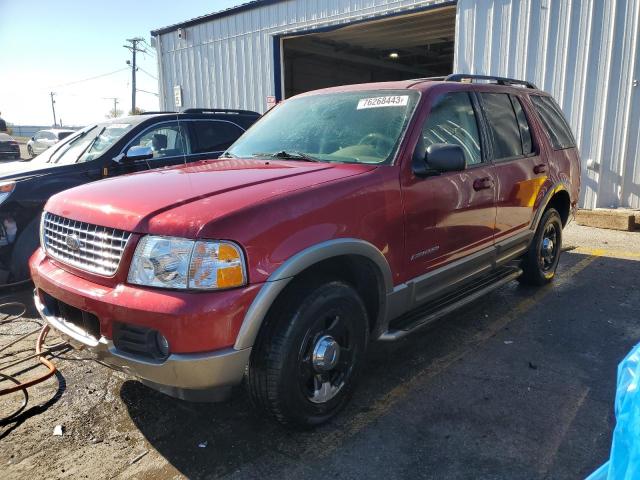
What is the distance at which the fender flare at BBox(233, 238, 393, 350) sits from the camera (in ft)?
7.59

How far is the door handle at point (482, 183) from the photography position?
3727mm

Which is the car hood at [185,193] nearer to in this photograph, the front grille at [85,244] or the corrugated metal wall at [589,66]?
the front grille at [85,244]

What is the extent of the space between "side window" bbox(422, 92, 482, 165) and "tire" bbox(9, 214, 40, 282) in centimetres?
401

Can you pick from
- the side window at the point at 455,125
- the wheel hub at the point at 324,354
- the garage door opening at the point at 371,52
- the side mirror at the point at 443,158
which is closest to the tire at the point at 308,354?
the wheel hub at the point at 324,354

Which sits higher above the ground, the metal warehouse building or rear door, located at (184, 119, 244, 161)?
the metal warehouse building

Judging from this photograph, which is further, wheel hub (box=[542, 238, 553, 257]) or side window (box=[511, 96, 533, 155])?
wheel hub (box=[542, 238, 553, 257])

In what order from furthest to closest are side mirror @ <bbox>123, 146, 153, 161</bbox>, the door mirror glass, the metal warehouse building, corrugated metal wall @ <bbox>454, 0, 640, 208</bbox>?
1. the metal warehouse building
2. corrugated metal wall @ <bbox>454, 0, 640, 208</bbox>
3. side mirror @ <bbox>123, 146, 153, 161</bbox>
4. the door mirror glass

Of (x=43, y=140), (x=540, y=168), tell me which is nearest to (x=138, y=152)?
(x=540, y=168)

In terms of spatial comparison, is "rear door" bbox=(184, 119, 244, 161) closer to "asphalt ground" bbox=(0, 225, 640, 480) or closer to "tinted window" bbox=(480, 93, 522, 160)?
"asphalt ground" bbox=(0, 225, 640, 480)

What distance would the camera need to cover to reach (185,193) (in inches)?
104

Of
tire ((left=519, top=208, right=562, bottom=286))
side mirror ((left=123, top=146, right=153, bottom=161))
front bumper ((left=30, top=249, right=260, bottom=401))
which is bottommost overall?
tire ((left=519, top=208, right=562, bottom=286))

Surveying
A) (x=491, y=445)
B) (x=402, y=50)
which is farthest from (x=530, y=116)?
(x=402, y=50)

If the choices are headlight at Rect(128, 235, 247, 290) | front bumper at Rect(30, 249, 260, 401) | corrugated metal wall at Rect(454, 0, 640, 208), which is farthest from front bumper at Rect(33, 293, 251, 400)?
corrugated metal wall at Rect(454, 0, 640, 208)

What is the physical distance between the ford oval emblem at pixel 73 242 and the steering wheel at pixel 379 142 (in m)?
1.83
